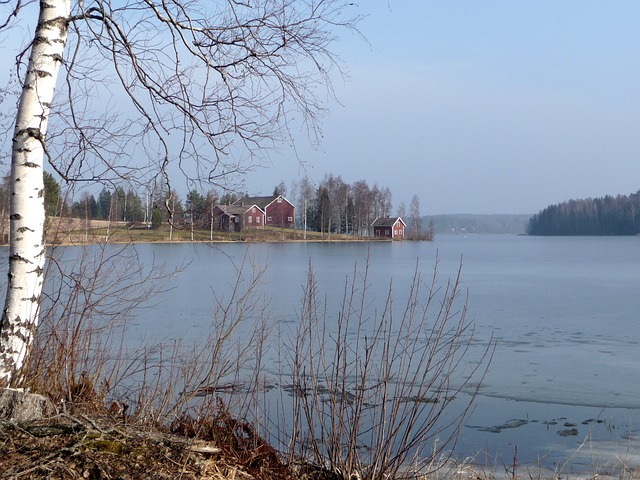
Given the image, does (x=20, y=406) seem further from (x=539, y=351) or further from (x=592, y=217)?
(x=592, y=217)

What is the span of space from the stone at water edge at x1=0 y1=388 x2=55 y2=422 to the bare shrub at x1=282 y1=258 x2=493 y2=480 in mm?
1293

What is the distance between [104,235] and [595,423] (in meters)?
5.28

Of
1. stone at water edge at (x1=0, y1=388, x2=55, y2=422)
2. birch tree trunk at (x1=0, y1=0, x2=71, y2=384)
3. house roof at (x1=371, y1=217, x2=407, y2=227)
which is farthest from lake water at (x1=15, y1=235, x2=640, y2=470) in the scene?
house roof at (x1=371, y1=217, x2=407, y2=227)

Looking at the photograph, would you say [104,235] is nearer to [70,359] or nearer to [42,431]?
[70,359]

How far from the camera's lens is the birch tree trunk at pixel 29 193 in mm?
3982

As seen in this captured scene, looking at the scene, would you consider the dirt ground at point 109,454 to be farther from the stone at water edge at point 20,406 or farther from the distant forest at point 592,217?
the distant forest at point 592,217

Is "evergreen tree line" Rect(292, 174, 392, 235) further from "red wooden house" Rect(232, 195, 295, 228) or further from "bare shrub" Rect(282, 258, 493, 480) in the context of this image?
"bare shrub" Rect(282, 258, 493, 480)

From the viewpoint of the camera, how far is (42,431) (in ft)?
10.6

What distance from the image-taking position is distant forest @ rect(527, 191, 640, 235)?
130 metres

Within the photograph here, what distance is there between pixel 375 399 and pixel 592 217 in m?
144

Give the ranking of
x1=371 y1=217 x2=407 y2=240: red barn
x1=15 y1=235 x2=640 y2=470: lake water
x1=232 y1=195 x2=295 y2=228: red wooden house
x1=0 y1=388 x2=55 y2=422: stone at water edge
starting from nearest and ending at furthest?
x1=0 y1=388 x2=55 y2=422: stone at water edge → x1=15 y1=235 x2=640 y2=470: lake water → x1=232 y1=195 x2=295 y2=228: red wooden house → x1=371 y1=217 x2=407 y2=240: red barn

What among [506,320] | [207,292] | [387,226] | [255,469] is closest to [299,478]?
[255,469]

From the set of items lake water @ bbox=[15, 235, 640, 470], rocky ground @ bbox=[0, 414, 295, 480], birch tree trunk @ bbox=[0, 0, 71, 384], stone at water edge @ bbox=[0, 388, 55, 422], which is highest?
birch tree trunk @ bbox=[0, 0, 71, 384]

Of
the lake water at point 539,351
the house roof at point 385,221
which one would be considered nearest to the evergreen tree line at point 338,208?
the house roof at point 385,221
